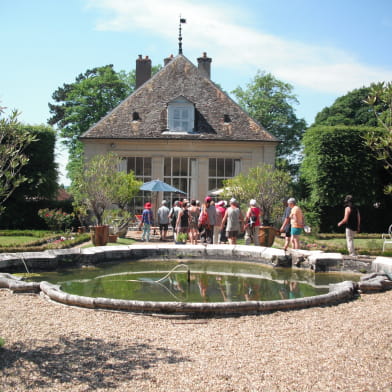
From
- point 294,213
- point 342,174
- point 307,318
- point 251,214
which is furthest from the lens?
point 342,174

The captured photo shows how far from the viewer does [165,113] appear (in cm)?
2247

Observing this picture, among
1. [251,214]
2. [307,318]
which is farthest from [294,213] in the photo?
[307,318]

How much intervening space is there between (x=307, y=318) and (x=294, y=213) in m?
5.72

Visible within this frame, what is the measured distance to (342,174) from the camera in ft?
68.1

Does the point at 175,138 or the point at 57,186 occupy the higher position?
the point at 175,138

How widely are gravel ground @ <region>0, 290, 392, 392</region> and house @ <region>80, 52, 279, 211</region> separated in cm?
1506

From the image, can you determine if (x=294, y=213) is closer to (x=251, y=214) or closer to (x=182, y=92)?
(x=251, y=214)

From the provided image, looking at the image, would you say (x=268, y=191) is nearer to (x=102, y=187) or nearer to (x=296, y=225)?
(x=296, y=225)

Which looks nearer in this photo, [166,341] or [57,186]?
[166,341]

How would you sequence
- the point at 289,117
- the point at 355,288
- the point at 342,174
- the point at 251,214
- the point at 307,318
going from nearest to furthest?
the point at 307,318
the point at 355,288
the point at 251,214
the point at 342,174
the point at 289,117

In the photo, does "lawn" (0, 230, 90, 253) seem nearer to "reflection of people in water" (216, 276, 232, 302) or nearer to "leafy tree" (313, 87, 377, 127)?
"reflection of people in water" (216, 276, 232, 302)

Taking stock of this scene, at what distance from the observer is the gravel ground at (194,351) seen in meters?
4.28

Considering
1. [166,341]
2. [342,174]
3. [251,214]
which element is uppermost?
[342,174]

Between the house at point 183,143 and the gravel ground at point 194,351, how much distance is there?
593 inches
